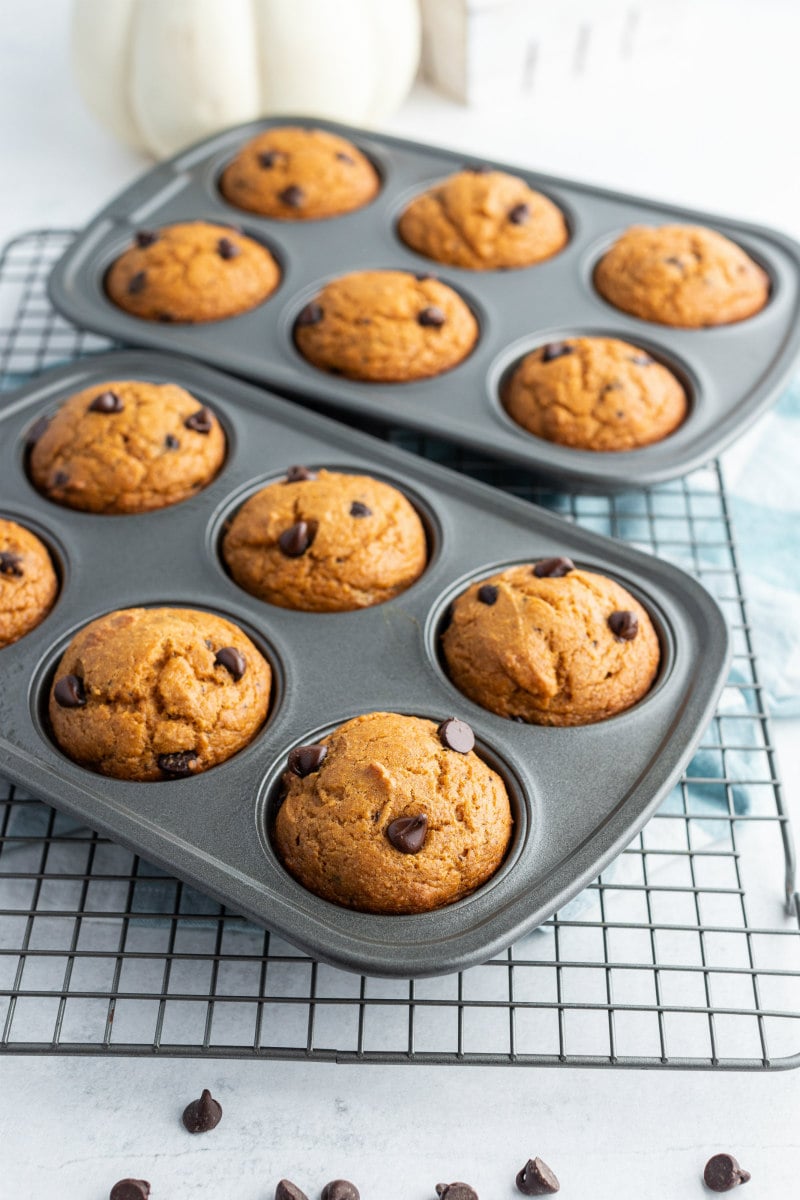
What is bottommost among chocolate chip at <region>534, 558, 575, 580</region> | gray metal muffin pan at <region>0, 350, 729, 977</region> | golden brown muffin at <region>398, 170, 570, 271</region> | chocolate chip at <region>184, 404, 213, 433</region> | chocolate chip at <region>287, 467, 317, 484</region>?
gray metal muffin pan at <region>0, 350, 729, 977</region>

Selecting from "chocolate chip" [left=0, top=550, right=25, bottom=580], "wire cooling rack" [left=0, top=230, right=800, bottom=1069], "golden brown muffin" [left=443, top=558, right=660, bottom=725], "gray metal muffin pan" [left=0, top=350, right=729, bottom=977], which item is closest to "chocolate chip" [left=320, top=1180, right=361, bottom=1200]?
"wire cooling rack" [left=0, top=230, right=800, bottom=1069]

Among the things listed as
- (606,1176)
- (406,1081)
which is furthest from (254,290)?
(606,1176)

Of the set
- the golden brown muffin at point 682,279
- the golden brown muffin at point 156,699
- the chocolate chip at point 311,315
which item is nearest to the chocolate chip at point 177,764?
the golden brown muffin at point 156,699

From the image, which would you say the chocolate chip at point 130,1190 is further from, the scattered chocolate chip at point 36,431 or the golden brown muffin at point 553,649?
the scattered chocolate chip at point 36,431

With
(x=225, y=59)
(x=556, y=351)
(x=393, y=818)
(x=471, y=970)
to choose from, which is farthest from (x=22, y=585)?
(x=225, y=59)

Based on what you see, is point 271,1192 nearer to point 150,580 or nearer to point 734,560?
point 150,580

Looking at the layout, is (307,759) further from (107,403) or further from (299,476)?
(107,403)

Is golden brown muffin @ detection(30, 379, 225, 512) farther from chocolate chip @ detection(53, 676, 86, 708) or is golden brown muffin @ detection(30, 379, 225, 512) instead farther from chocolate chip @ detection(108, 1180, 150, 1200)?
chocolate chip @ detection(108, 1180, 150, 1200)
